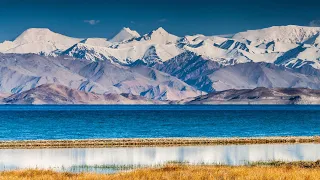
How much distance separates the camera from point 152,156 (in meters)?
68.1

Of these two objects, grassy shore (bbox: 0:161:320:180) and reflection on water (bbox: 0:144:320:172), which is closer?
grassy shore (bbox: 0:161:320:180)

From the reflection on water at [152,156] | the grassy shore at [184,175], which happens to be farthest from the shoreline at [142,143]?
the grassy shore at [184,175]

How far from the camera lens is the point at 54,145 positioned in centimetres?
8750

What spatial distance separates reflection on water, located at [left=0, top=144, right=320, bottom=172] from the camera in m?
59.6

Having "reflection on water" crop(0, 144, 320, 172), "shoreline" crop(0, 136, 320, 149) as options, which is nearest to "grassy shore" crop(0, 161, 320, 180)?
"reflection on water" crop(0, 144, 320, 172)

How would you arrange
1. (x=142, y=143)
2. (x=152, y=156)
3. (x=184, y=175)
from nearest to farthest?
(x=184, y=175) < (x=152, y=156) < (x=142, y=143)

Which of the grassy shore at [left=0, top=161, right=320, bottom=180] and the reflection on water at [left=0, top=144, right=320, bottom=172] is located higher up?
the grassy shore at [left=0, top=161, right=320, bottom=180]

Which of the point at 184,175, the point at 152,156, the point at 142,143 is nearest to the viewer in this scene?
the point at 184,175

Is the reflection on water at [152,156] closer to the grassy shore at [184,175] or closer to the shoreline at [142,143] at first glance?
the shoreline at [142,143]

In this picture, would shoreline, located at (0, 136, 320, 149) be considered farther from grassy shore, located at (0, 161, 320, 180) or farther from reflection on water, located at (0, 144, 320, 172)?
grassy shore, located at (0, 161, 320, 180)

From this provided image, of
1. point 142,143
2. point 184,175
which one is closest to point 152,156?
point 142,143

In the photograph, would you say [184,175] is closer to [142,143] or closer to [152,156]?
[152,156]

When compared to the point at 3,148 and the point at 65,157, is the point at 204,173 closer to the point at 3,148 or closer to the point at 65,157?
the point at 65,157

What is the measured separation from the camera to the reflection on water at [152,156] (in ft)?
195
